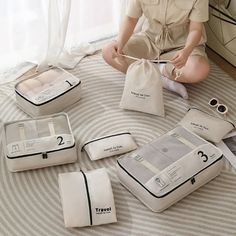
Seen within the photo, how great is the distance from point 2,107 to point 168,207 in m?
0.73

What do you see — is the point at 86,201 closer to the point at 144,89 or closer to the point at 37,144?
the point at 37,144

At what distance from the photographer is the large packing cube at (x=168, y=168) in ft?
4.61

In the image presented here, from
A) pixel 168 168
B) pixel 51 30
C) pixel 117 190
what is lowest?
pixel 117 190

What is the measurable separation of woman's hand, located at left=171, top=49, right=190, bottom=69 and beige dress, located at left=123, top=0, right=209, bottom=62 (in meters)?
0.13

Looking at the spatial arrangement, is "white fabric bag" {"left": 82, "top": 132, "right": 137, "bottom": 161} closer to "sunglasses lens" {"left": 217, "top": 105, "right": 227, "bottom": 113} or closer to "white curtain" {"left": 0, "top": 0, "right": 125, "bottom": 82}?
"sunglasses lens" {"left": 217, "top": 105, "right": 227, "bottom": 113}

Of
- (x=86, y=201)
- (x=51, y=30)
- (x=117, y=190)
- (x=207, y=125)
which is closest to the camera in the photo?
(x=86, y=201)

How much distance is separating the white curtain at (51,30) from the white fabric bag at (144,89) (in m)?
0.34

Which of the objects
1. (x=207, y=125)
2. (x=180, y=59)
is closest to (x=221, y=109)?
(x=207, y=125)

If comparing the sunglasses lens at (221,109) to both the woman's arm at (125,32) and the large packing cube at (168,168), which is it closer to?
the large packing cube at (168,168)

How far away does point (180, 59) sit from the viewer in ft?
5.55

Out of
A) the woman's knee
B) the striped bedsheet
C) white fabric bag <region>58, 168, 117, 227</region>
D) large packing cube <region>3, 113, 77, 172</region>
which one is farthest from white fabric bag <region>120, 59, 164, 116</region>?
white fabric bag <region>58, 168, 117, 227</region>

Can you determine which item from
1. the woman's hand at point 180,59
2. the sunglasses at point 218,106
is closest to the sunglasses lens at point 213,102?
the sunglasses at point 218,106

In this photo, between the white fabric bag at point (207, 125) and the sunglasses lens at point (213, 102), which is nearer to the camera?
the white fabric bag at point (207, 125)

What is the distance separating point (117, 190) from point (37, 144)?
11.3 inches
